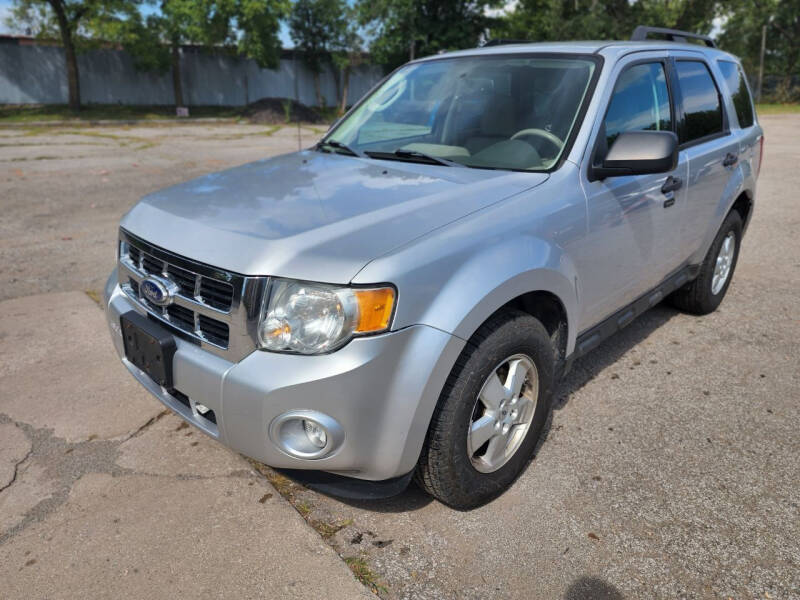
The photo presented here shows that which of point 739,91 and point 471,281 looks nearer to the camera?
point 471,281

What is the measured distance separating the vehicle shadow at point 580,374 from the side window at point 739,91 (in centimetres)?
144

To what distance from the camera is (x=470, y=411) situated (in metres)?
2.27

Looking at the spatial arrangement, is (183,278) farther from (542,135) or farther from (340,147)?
(542,135)

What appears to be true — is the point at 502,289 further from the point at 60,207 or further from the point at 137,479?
the point at 60,207

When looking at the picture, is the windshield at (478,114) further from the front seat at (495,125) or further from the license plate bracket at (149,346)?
the license plate bracket at (149,346)

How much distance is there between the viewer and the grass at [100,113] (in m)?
23.2

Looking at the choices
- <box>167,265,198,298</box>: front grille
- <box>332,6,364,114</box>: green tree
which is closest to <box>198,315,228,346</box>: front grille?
<box>167,265,198,298</box>: front grille

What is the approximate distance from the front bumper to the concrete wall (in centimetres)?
2480

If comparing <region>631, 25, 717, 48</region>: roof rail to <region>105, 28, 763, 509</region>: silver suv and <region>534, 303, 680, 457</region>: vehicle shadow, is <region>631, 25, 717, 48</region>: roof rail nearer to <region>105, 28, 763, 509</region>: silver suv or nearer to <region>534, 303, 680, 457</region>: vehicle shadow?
<region>105, 28, 763, 509</region>: silver suv

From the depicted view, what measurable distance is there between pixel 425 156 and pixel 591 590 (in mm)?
1959

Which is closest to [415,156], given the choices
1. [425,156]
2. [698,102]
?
[425,156]

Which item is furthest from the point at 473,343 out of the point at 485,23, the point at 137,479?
the point at 485,23

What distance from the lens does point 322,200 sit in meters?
2.51

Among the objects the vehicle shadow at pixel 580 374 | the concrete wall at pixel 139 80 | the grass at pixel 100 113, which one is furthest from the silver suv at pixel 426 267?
the concrete wall at pixel 139 80
